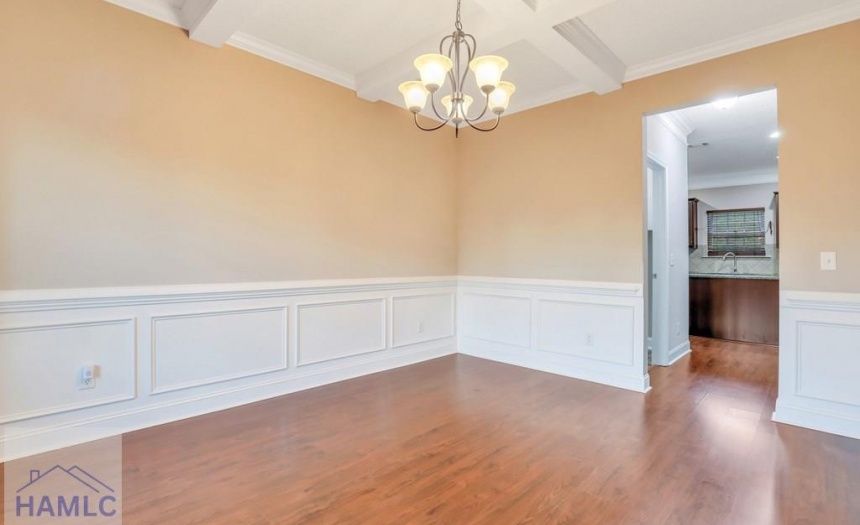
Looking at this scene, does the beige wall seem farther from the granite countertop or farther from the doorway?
the granite countertop

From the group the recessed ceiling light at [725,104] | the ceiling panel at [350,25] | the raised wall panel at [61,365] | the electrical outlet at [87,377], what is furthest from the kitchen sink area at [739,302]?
the electrical outlet at [87,377]

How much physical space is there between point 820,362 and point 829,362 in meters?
0.04

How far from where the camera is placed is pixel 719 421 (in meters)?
2.92

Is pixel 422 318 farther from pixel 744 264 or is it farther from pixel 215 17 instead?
pixel 744 264

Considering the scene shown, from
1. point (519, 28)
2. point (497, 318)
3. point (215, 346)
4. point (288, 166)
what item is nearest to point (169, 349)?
point (215, 346)

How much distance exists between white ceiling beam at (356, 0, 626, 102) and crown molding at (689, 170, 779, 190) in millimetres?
5676

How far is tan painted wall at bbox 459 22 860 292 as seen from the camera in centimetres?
272

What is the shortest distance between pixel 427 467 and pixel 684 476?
1.37 metres

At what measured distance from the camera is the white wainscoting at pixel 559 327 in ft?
12.1

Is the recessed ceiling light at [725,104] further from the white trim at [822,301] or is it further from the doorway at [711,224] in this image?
the white trim at [822,301]

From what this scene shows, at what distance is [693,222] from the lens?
7.49 m

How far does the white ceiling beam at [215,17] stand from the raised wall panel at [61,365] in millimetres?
2020

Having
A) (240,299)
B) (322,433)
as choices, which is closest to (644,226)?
(322,433)

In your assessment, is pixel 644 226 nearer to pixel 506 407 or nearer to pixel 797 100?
pixel 797 100
